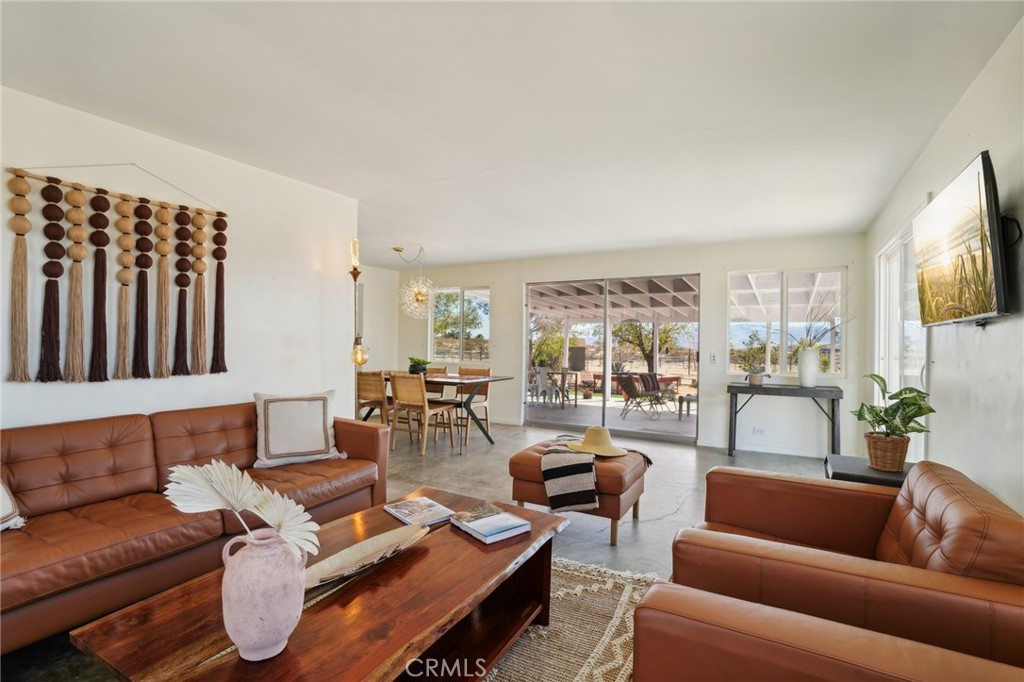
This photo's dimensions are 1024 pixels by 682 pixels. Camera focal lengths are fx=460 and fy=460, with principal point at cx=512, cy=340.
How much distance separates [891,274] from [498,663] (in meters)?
4.48

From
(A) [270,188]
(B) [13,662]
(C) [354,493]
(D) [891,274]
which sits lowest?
(B) [13,662]

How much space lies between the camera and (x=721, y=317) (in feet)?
18.4

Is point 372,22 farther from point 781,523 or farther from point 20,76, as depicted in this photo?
point 781,523

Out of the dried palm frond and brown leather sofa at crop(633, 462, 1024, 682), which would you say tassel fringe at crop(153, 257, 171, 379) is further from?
brown leather sofa at crop(633, 462, 1024, 682)

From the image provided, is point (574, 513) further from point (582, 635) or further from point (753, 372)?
point (753, 372)

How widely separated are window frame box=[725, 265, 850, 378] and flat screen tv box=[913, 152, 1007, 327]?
117 inches

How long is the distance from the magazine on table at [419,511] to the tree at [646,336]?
478 cm

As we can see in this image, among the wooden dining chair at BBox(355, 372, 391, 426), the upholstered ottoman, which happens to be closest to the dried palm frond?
the upholstered ottoman

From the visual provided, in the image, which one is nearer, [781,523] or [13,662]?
[13,662]

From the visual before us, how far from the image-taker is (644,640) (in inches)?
41.7

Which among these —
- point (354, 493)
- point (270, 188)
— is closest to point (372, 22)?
point (270, 188)

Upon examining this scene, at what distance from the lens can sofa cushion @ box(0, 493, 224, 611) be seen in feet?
5.26

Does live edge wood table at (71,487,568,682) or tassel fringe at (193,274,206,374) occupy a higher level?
tassel fringe at (193,274,206,374)

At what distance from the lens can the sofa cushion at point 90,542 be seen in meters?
1.60
